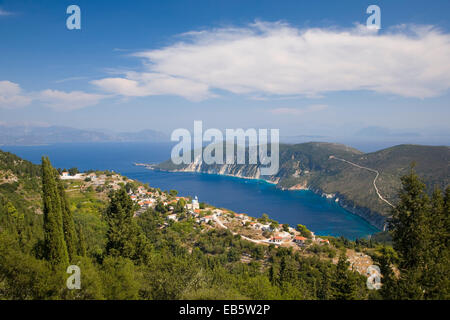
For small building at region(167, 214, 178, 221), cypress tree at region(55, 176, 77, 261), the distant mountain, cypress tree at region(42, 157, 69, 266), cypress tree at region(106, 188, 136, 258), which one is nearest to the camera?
cypress tree at region(42, 157, 69, 266)

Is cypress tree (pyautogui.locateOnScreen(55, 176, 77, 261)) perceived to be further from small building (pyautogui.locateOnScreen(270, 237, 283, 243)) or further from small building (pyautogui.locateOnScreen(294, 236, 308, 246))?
small building (pyautogui.locateOnScreen(294, 236, 308, 246))

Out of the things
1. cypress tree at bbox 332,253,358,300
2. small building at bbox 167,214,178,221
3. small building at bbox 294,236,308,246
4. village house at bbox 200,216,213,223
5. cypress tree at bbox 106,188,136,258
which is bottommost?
small building at bbox 294,236,308,246

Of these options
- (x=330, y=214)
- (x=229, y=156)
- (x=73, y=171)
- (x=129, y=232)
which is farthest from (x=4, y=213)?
(x=229, y=156)

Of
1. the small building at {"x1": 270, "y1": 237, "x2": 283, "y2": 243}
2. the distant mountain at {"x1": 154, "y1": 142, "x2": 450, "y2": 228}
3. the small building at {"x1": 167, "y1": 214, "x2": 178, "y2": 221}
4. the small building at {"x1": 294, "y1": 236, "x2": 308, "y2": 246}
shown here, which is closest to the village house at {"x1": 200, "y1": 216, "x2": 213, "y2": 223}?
the small building at {"x1": 167, "y1": 214, "x2": 178, "y2": 221}

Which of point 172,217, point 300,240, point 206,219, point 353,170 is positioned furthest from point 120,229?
point 353,170

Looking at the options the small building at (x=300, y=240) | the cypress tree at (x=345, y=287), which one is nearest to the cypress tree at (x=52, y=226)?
the cypress tree at (x=345, y=287)

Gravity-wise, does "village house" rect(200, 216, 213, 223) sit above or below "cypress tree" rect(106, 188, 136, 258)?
below

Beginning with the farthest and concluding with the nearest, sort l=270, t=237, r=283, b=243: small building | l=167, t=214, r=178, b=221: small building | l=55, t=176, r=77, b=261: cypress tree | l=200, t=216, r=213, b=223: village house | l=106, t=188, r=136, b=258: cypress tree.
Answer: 1. l=200, t=216, r=213, b=223: village house
2. l=167, t=214, r=178, b=221: small building
3. l=270, t=237, r=283, b=243: small building
4. l=106, t=188, r=136, b=258: cypress tree
5. l=55, t=176, r=77, b=261: cypress tree
